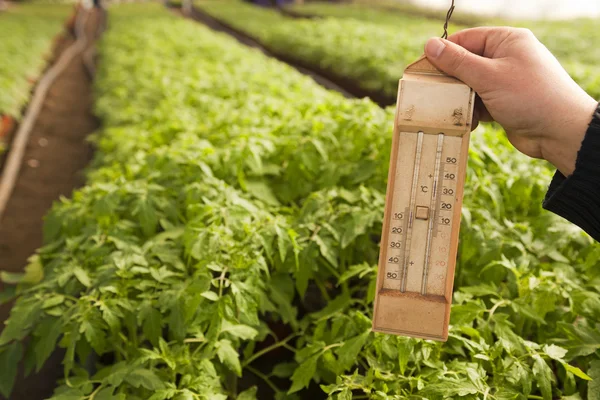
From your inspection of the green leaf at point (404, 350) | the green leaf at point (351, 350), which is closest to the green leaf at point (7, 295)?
the green leaf at point (351, 350)

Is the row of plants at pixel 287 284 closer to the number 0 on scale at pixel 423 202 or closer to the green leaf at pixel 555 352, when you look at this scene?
the green leaf at pixel 555 352

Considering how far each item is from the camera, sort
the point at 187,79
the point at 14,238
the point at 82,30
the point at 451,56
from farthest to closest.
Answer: the point at 82,30, the point at 187,79, the point at 14,238, the point at 451,56

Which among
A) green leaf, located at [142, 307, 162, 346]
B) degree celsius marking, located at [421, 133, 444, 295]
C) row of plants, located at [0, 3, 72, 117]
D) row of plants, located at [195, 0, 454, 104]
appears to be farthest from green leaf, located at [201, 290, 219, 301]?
row of plants, located at [0, 3, 72, 117]

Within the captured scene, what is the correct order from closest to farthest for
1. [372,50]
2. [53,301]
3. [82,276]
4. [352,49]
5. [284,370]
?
[53,301] < [82,276] < [284,370] < [372,50] < [352,49]

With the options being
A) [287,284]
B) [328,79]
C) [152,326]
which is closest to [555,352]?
[287,284]

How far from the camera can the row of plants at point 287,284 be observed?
67.6 inches

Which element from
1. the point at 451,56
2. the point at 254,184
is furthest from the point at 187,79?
the point at 451,56

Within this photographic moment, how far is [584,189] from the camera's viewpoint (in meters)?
1.38

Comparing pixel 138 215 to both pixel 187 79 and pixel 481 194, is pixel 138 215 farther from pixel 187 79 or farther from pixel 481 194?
pixel 187 79

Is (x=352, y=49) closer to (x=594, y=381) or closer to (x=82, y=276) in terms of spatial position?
(x=82, y=276)

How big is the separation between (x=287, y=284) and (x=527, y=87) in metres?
1.23

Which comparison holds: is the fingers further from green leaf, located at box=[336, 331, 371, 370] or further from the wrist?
green leaf, located at box=[336, 331, 371, 370]

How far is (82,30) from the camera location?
1933 centimetres

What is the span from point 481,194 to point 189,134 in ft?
6.52
